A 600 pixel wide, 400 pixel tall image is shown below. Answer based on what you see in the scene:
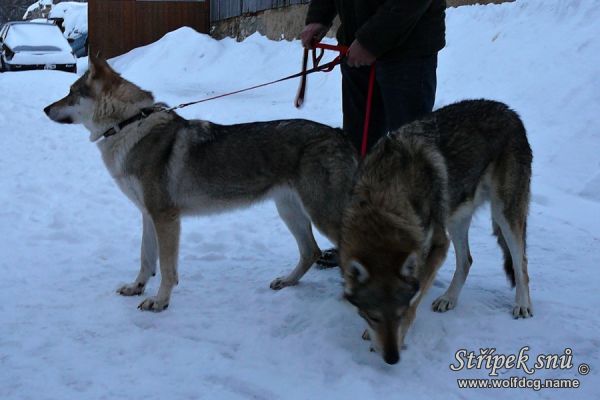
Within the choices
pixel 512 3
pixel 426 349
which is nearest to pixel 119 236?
pixel 426 349

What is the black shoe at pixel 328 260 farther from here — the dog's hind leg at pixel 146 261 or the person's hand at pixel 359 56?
the person's hand at pixel 359 56

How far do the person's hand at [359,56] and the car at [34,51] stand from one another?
1528cm

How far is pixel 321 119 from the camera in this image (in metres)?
9.85

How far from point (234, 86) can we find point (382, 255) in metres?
12.9

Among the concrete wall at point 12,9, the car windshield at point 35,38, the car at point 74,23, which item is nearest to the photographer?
the car windshield at point 35,38

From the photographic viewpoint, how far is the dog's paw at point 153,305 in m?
3.57

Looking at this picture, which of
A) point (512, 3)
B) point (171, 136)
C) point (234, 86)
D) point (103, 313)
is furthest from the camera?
point (234, 86)

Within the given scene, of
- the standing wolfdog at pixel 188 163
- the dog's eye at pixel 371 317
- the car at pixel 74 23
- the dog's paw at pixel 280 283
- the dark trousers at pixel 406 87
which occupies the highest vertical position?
the dark trousers at pixel 406 87

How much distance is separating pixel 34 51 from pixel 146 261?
15439 mm

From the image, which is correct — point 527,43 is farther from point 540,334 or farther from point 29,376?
point 29,376

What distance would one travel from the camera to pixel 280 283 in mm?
3988

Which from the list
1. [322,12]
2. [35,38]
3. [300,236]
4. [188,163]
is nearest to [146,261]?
[188,163]

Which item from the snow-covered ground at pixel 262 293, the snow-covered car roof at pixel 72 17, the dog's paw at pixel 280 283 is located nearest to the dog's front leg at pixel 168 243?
the snow-covered ground at pixel 262 293

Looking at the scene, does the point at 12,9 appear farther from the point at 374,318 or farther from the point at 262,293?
the point at 374,318
